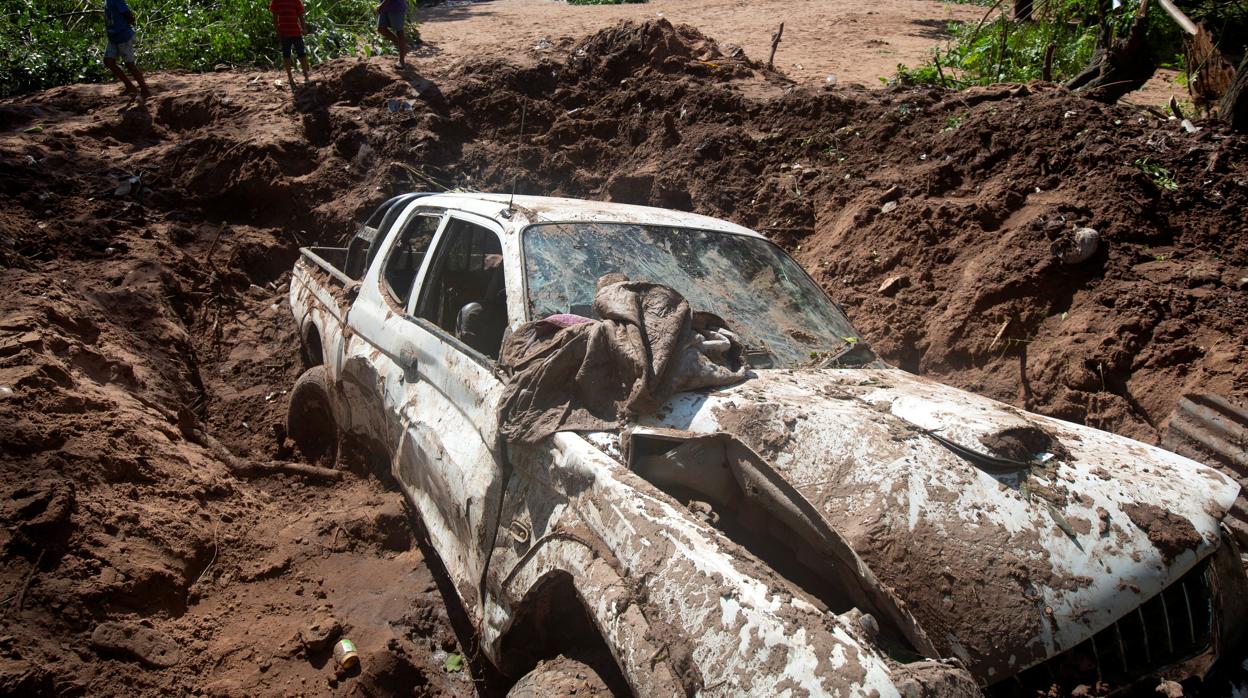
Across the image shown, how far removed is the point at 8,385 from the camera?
379 centimetres

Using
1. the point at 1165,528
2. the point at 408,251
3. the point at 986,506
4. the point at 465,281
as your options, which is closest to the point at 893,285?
the point at 465,281

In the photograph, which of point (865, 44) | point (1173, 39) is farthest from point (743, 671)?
point (865, 44)

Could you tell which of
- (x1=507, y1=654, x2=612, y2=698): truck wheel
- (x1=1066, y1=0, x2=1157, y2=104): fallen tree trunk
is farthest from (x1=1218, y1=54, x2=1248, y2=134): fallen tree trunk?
(x1=507, y1=654, x2=612, y2=698): truck wheel

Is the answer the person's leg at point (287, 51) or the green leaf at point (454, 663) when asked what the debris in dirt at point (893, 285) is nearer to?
the green leaf at point (454, 663)

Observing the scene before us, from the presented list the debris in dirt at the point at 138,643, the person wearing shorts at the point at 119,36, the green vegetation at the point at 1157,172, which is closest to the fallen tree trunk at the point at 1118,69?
the green vegetation at the point at 1157,172

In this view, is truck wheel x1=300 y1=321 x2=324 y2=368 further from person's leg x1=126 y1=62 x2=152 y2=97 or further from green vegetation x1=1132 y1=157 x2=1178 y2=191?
person's leg x1=126 y1=62 x2=152 y2=97

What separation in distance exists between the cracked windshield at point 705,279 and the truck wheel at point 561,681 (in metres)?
1.27

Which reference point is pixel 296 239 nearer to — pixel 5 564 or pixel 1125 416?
pixel 5 564

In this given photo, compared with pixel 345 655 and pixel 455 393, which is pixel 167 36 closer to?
pixel 455 393

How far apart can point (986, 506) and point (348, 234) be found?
7.70 meters

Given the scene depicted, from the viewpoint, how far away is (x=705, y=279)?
11.3ft

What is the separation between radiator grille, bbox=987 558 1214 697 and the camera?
197cm

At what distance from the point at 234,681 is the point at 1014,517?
2848 millimetres

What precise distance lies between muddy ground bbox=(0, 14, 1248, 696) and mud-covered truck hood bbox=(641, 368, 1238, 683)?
5.00ft
